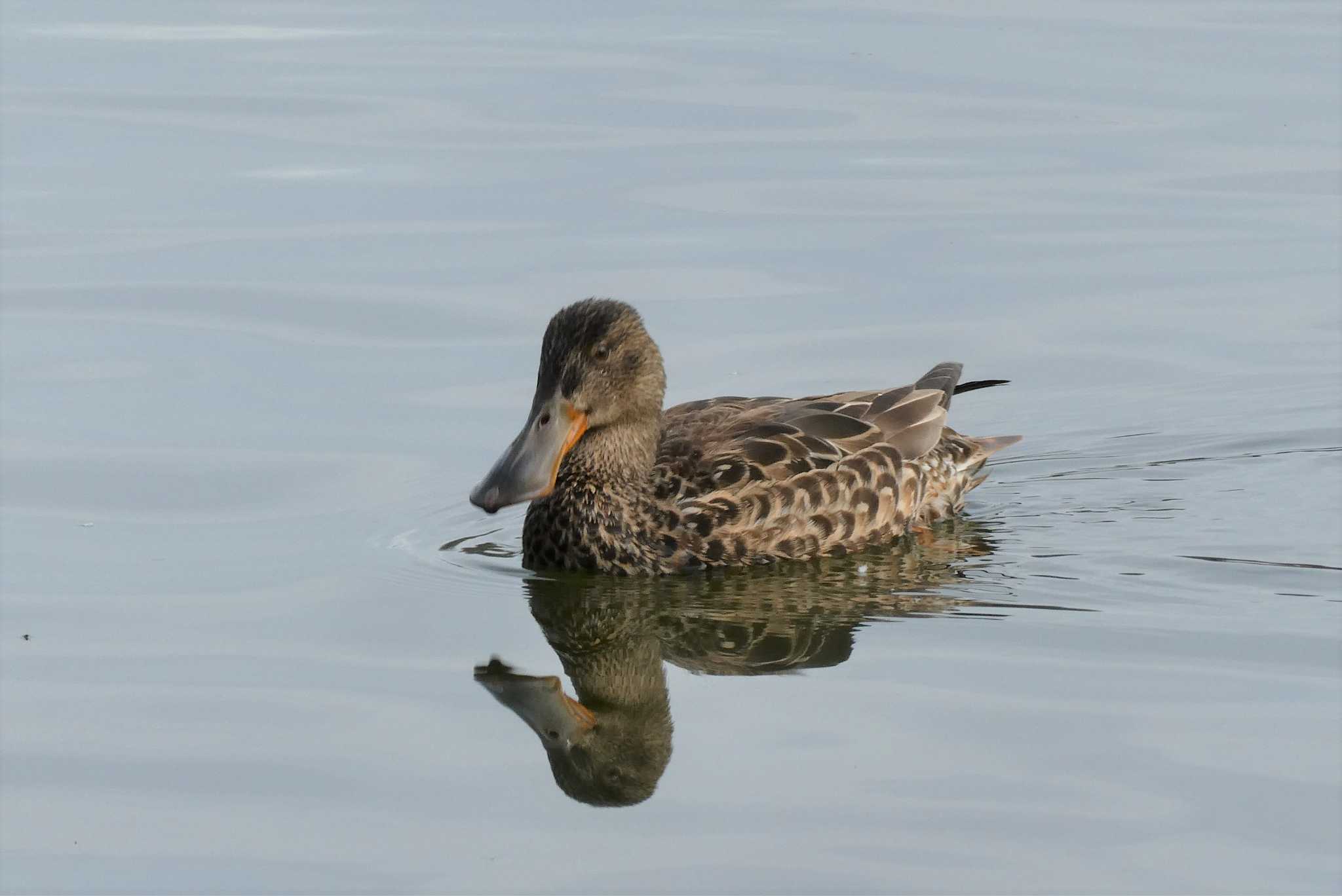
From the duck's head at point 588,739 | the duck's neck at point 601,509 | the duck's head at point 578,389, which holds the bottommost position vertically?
the duck's head at point 588,739

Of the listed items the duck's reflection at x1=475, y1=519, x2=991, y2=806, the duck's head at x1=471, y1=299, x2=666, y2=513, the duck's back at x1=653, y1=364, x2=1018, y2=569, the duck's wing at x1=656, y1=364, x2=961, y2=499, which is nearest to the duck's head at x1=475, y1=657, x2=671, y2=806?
the duck's reflection at x1=475, y1=519, x2=991, y2=806

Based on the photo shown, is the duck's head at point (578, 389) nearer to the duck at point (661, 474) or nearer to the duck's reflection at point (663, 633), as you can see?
the duck at point (661, 474)

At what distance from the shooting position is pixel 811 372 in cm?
1204

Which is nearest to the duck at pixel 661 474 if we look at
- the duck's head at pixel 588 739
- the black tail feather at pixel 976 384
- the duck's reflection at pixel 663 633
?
the duck's reflection at pixel 663 633

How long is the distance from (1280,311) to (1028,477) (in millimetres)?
2705

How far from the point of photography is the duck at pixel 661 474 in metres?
9.46

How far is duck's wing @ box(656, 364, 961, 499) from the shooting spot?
9.70m

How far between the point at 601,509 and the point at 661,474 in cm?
37

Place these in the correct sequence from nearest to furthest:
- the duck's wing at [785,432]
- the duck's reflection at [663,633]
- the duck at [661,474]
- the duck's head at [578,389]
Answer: the duck's reflection at [663,633] < the duck's head at [578,389] < the duck at [661,474] < the duck's wing at [785,432]

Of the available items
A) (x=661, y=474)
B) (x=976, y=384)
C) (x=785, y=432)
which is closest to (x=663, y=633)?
(x=661, y=474)

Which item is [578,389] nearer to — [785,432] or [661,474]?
[661,474]

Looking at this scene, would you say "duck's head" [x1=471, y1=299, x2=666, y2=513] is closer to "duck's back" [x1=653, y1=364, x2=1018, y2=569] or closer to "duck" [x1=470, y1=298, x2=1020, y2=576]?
"duck" [x1=470, y1=298, x2=1020, y2=576]

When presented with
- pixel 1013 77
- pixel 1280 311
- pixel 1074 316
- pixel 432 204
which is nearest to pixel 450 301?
pixel 432 204

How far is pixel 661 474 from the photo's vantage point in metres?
9.73
